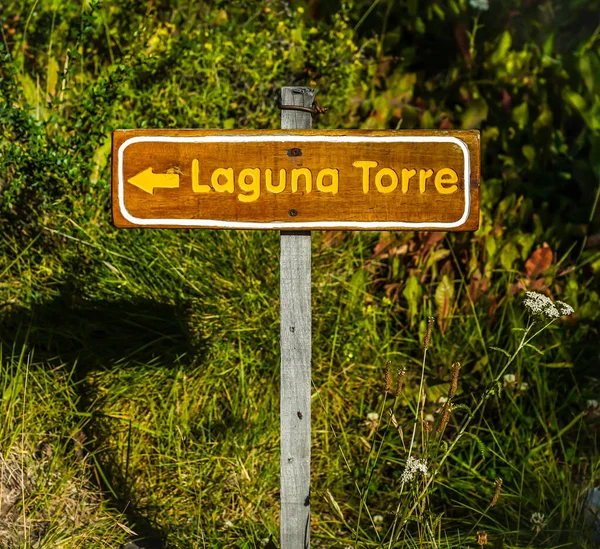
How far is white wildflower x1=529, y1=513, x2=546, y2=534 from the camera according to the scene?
7.79ft

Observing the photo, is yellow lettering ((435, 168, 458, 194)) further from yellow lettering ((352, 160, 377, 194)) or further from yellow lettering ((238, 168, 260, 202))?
yellow lettering ((238, 168, 260, 202))

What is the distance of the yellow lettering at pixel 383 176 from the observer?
6.20 feet

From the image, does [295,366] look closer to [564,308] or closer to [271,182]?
[271,182]

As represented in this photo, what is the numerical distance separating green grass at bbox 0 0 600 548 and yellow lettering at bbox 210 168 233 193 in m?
1.00

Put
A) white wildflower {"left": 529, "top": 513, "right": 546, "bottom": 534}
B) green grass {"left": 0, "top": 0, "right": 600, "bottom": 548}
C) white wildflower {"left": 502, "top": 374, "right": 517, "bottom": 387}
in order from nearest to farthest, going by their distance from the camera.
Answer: white wildflower {"left": 529, "top": 513, "right": 546, "bottom": 534}
green grass {"left": 0, "top": 0, "right": 600, "bottom": 548}
white wildflower {"left": 502, "top": 374, "right": 517, "bottom": 387}

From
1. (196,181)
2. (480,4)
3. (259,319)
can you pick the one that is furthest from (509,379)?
(480,4)

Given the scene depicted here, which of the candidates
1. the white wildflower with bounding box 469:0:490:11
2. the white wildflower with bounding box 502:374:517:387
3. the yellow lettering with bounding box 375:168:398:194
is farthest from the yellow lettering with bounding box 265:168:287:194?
the white wildflower with bounding box 469:0:490:11

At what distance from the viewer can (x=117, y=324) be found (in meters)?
3.19

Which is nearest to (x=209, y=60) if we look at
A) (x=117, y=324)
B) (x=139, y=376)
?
(x=117, y=324)

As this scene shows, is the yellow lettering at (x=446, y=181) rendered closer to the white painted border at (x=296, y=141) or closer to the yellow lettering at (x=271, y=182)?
the white painted border at (x=296, y=141)

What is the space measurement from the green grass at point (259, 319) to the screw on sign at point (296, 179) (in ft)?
2.85

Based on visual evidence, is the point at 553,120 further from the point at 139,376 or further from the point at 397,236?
the point at 139,376

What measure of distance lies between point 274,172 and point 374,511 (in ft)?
4.73

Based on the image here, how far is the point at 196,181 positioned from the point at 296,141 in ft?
0.84
